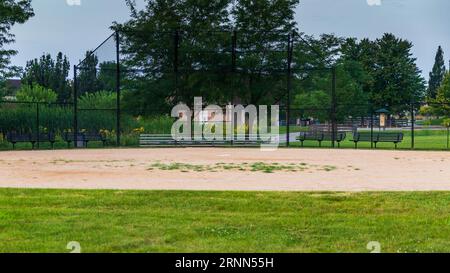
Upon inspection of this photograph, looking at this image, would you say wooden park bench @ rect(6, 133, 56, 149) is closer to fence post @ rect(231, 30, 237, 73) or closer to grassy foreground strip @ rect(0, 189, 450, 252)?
fence post @ rect(231, 30, 237, 73)

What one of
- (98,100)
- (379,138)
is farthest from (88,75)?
(379,138)

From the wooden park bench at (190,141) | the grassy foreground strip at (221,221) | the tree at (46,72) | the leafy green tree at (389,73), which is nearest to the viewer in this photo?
the grassy foreground strip at (221,221)

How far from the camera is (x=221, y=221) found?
258 inches

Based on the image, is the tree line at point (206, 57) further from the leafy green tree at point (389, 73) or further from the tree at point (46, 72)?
the leafy green tree at point (389, 73)

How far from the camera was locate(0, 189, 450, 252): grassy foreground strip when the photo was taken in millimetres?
5266

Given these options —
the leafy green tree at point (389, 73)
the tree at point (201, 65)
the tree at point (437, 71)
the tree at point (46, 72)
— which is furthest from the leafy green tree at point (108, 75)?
the tree at point (437, 71)

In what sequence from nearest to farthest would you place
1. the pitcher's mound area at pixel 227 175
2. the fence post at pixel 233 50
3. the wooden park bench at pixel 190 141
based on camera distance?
1. the pitcher's mound area at pixel 227 175
2. the wooden park bench at pixel 190 141
3. the fence post at pixel 233 50

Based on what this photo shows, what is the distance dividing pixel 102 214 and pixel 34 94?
1350 inches

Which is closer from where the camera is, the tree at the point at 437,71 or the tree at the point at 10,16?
the tree at the point at 10,16

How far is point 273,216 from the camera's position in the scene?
6.91 metres

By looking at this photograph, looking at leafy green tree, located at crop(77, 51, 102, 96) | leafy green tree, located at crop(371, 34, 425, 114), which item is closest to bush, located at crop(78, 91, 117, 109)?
leafy green tree, located at crop(77, 51, 102, 96)

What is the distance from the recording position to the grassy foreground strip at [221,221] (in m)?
5.27

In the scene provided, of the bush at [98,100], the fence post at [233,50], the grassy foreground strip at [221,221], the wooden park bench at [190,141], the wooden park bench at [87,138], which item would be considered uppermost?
the fence post at [233,50]

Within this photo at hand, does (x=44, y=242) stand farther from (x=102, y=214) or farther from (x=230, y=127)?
(x=230, y=127)
